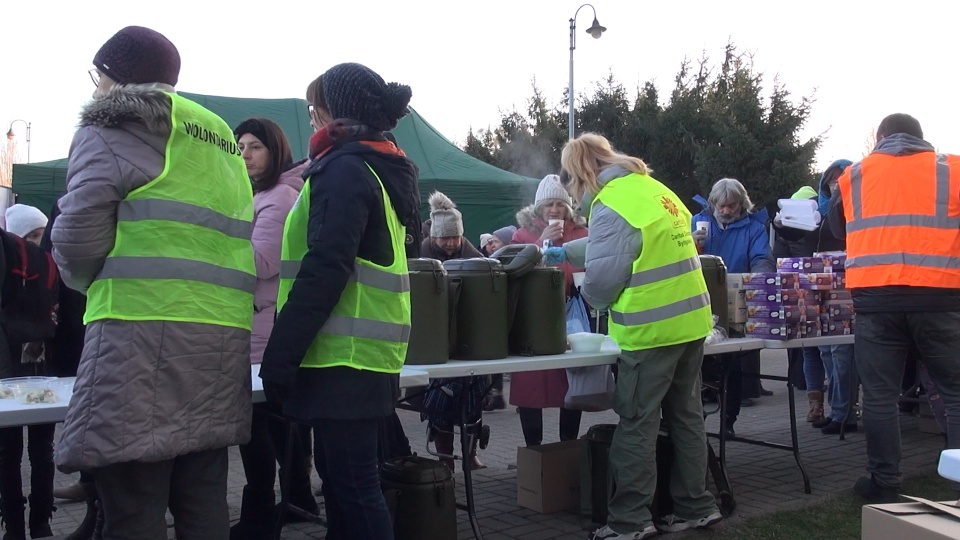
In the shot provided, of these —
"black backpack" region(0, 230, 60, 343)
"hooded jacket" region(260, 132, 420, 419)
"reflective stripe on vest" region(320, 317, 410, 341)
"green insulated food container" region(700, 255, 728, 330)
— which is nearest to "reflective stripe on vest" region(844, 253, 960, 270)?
"green insulated food container" region(700, 255, 728, 330)

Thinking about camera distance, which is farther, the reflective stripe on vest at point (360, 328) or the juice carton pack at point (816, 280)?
the juice carton pack at point (816, 280)

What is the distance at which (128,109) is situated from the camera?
2.30m

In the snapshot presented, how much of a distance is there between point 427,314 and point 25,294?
206 centimetres

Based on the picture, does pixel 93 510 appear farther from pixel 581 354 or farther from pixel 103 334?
pixel 581 354

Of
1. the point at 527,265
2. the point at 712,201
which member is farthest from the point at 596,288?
the point at 712,201

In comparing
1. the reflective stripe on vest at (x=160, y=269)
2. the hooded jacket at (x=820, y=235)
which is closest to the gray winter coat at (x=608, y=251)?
the reflective stripe on vest at (x=160, y=269)

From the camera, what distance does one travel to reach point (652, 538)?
4.02 m

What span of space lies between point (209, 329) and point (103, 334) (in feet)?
0.90

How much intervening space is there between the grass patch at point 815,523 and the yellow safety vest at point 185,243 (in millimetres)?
2735

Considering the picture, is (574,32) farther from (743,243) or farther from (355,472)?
(355,472)

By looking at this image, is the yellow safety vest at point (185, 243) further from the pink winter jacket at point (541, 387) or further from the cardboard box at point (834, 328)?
the cardboard box at point (834, 328)

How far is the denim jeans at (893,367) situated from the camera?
438 centimetres

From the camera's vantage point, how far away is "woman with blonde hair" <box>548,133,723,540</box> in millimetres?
3824

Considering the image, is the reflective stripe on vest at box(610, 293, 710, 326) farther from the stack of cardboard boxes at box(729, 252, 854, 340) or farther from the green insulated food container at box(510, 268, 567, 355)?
the stack of cardboard boxes at box(729, 252, 854, 340)
